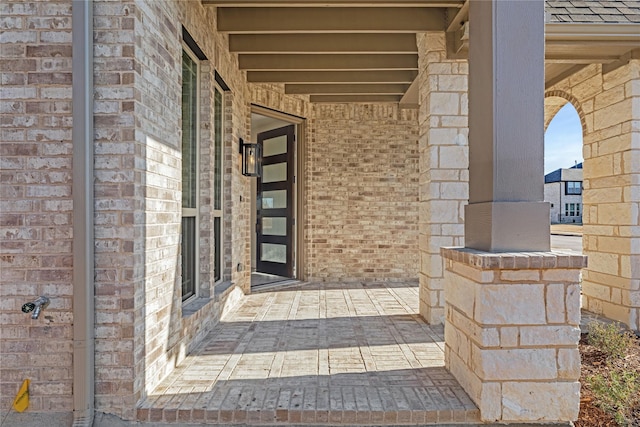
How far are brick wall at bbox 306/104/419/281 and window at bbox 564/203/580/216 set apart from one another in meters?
31.5

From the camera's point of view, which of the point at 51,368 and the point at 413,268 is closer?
the point at 51,368

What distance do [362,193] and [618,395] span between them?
452cm

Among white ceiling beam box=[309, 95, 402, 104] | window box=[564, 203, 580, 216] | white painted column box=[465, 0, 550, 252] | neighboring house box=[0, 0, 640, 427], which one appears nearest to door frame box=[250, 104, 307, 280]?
white ceiling beam box=[309, 95, 402, 104]

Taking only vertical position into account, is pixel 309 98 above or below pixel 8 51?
above

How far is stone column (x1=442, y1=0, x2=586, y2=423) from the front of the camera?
7.10 feet

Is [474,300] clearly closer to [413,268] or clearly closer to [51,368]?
[51,368]

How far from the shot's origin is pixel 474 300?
226cm

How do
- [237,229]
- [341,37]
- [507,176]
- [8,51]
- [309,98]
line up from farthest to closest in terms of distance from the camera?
[309,98] < [237,229] < [341,37] < [507,176] < [8,51]

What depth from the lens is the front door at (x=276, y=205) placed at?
21.6 ft

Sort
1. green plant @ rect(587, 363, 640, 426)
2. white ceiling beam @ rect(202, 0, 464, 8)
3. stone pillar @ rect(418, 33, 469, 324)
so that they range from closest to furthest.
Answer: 1. green plant @ rect(587, 363, 640, 426)
2. white ceiling beam @ rect(202, 0, 464, 8)
3. stone pillar @ rect(418, 33, 469, 324)

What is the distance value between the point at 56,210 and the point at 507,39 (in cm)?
266

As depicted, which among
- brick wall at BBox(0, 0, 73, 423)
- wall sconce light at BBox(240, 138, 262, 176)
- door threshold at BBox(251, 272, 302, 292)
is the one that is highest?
wall sconce light at BBox(240, 138, 262, 176)

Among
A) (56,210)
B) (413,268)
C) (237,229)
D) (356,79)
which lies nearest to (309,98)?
(356,79)

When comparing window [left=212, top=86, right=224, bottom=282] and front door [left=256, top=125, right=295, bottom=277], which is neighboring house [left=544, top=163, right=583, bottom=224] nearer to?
front door [left=256, top=125, right=295, bottom=277]
